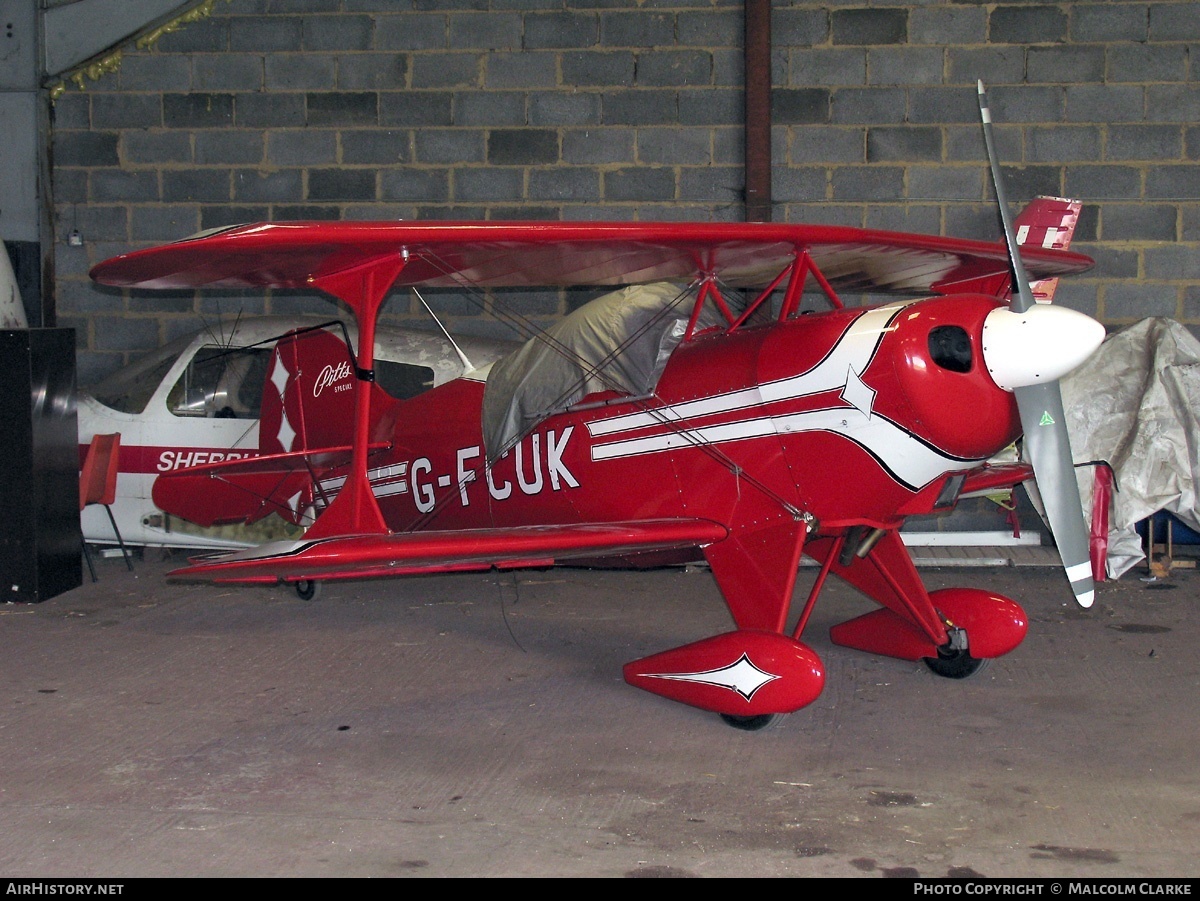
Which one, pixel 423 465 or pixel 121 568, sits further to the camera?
pixel 121 568

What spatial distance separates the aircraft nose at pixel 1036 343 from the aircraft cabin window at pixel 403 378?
13.9ft

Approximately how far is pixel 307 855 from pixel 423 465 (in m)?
2.94

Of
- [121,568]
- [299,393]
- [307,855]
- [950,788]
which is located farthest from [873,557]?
[121,568]

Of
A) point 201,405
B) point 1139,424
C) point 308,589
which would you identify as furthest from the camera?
point 201,405

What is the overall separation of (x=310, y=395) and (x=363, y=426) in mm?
1821

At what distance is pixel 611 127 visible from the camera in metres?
Answer: 8.64

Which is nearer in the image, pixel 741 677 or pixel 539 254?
pixel 741 677

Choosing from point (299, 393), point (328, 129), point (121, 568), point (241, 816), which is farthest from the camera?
point (328, 129)

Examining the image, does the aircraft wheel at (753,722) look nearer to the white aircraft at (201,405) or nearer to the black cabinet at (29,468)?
the white aircraft at (201,405)

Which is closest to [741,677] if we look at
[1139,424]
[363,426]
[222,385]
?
[363,426]

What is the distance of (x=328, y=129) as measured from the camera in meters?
8.85

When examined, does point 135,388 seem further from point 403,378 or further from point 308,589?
point 308,589

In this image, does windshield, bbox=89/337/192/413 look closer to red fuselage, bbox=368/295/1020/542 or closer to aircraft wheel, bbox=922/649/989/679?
red fuselage, bbox=368/295/1020/542
